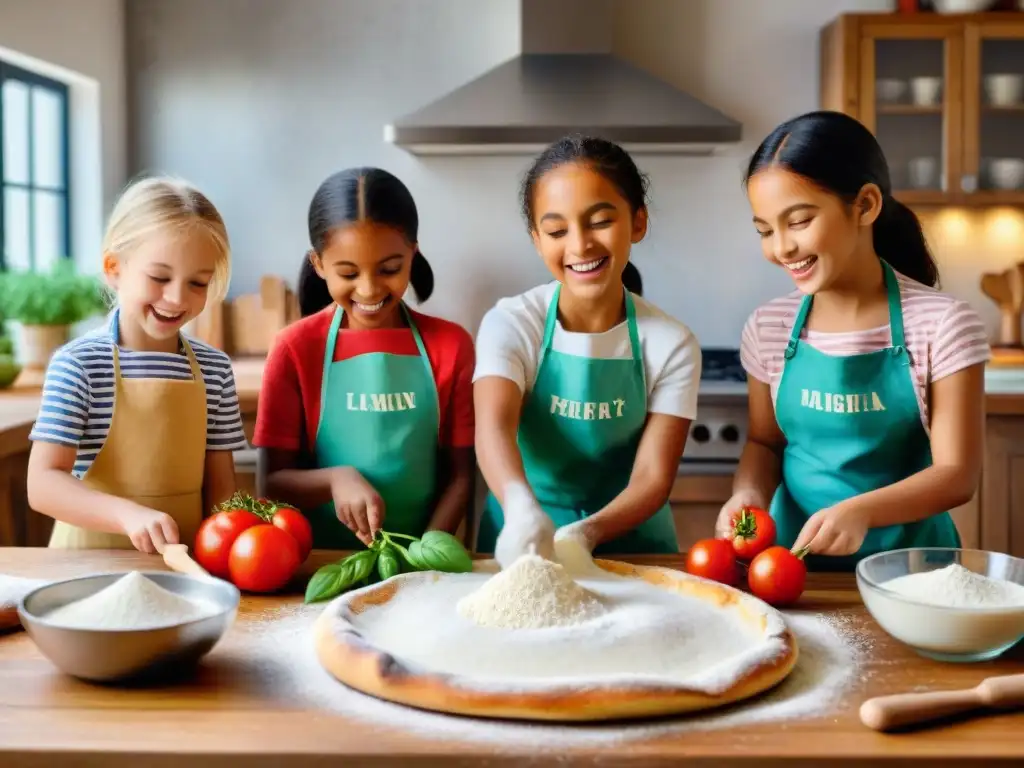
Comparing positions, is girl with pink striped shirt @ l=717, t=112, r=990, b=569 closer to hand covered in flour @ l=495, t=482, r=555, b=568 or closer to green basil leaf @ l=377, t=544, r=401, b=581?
hand covered in flour @ l=495, t=482, r=555, b=568

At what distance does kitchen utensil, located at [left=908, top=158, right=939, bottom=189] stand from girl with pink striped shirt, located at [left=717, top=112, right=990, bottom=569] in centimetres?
185

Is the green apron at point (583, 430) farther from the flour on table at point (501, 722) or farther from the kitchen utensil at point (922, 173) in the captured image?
the kitchen utensil at point (922, 173)

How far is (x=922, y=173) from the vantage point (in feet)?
10.6

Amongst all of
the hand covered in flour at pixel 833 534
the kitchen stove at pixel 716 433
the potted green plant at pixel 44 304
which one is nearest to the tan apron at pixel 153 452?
the hand covered in flour at pixel 833 534

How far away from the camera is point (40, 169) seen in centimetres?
316

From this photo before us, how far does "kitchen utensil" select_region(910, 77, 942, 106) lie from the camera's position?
125 inches

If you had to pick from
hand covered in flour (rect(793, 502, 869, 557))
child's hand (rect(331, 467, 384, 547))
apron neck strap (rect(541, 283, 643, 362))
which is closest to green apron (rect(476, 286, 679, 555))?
apron neck strap (rect(541, 283, 643, 362))

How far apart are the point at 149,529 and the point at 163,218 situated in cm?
43

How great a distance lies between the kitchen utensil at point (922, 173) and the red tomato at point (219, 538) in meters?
2.64

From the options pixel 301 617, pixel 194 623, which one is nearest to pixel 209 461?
pixel 301 617

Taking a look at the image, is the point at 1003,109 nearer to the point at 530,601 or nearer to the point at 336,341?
the point at 336,341

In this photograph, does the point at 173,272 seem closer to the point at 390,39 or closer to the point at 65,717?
the point at 65,717

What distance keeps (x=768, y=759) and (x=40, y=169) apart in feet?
9.91

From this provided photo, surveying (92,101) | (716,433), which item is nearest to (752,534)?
(716,433)
